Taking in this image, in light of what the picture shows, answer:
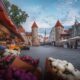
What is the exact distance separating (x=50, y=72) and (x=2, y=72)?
304 mm

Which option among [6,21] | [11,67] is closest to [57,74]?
[11,67]

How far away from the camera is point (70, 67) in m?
1.35

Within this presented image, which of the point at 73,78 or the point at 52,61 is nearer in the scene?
the point at 73,78

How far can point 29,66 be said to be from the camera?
4.23 ft

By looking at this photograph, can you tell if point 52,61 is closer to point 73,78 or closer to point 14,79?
point 73,78

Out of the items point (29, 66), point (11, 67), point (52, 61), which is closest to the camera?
point (11, 67)

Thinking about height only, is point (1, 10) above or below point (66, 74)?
above

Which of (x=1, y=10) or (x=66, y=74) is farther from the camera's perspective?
(x=66, y=74)

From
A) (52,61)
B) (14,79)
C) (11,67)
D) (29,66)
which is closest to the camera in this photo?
(14,79)

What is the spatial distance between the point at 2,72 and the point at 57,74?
12.3 inches

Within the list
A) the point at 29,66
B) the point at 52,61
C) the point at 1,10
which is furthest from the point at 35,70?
the point at 1,10

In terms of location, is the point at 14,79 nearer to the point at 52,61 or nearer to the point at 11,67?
the point at 11,67

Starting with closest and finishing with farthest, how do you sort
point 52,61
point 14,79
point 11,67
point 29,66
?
point 14,79 < point 11,67 < point 29,66 < point 52,61

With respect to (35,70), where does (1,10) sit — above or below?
above
